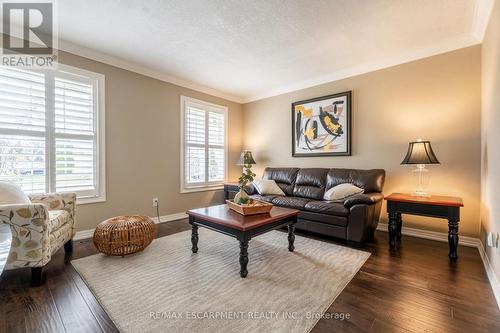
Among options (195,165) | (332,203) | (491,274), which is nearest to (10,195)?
(195,165)

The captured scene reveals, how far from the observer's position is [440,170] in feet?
10.0

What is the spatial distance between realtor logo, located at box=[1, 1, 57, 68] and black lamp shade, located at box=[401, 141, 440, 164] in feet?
14.2

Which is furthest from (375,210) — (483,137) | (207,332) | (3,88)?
(3,88)

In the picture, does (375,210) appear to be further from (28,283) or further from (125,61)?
(125,61)

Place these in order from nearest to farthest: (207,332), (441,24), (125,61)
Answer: (207,332), (441,24), (125,61)

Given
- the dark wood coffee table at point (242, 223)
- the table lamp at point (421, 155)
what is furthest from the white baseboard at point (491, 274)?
the dark wood coffee table at point (242, 223)

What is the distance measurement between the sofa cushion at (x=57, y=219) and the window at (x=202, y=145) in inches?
79.4

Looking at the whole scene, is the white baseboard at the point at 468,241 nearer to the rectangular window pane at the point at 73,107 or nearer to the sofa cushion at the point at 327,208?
the sofa cushion at the point at 327,208

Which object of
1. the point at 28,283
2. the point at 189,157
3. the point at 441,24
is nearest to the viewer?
the point at 28,283

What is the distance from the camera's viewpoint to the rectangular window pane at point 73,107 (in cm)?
297

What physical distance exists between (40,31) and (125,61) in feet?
3.16

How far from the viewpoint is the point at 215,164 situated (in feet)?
16.1

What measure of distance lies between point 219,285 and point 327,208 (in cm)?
173

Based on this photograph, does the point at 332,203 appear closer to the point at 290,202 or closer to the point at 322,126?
the point at 290,202
